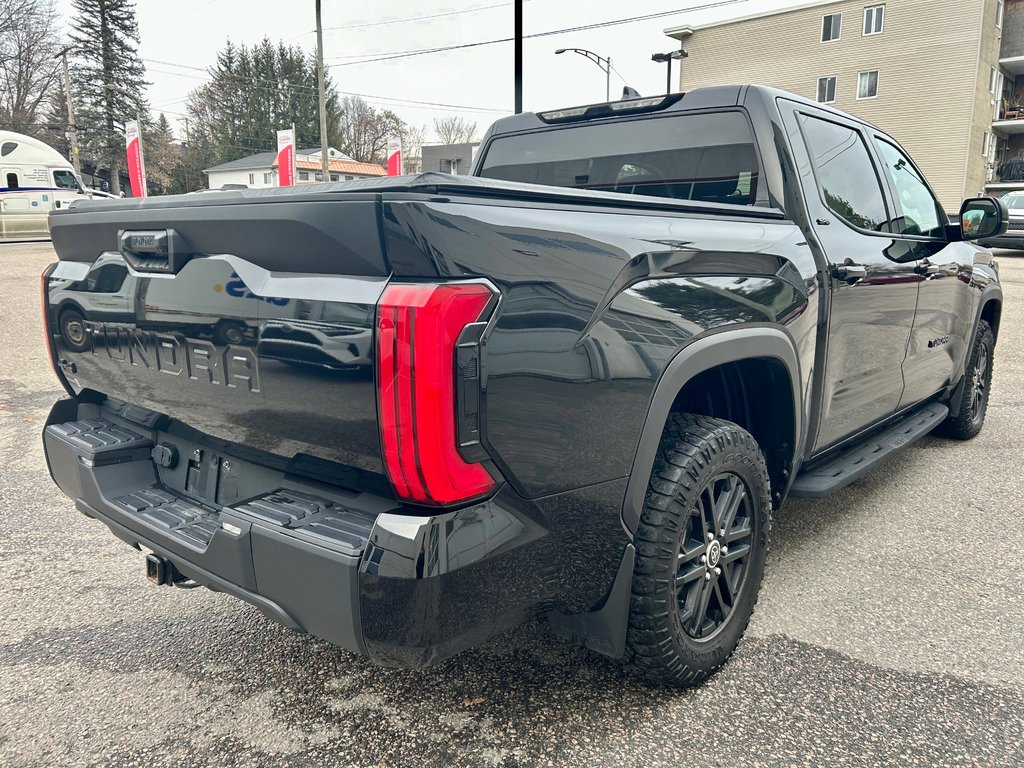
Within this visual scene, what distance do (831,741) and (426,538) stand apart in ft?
4.44

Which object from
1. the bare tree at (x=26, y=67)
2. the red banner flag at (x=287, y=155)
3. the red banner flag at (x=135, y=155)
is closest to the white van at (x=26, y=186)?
the red banner flag at (x=135, y=155)

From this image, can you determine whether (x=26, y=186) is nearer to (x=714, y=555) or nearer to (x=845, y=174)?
(x=845, y=174)

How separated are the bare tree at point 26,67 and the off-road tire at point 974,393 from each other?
55.4 meters

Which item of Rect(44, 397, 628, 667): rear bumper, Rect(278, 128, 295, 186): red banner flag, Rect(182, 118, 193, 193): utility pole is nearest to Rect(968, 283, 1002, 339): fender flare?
Rect(44, 397, 628, 667): rear bumper

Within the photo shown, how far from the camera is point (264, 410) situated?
1.81 meters

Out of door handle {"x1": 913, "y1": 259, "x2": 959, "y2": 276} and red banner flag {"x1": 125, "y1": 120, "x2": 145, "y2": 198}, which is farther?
red banner flag {"x1": 125, "y1": 120, "x2": 145, "y2": 198}

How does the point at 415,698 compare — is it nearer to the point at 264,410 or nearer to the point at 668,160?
the point at 264,410

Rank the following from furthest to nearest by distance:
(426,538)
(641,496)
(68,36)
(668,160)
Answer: (68,36)
(668,160)
(641,496)
(426,538)

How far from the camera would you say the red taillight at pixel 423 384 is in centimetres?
149

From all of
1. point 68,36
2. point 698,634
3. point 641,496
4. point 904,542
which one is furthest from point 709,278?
point 68,36

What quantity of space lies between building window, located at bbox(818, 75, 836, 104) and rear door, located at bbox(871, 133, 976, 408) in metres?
37.1

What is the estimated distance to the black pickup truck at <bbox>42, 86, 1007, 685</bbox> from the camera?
1.56 m

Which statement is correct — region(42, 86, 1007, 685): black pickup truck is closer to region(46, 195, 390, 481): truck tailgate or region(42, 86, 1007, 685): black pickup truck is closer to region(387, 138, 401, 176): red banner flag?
region(46, 195, 390, 481): truck tailgate

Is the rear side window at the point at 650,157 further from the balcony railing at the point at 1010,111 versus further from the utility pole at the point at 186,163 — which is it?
the utility pole at the point at 186,163
